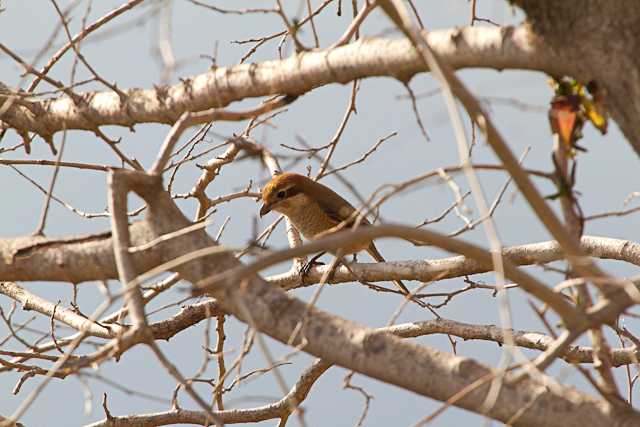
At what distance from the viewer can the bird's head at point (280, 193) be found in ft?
18.9

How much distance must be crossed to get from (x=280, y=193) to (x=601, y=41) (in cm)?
325

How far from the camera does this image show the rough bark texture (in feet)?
9.03

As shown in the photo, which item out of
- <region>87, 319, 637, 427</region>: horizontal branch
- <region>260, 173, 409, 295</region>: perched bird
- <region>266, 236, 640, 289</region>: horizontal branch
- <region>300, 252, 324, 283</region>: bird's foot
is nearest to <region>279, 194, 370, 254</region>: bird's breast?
<region>260, 173, 409, 295</region>: perched bird

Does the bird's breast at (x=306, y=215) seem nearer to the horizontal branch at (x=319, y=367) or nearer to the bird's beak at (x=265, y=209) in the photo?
the bird's beak at (x=265, y=209)

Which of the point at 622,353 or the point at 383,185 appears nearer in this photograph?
the point at 383,185

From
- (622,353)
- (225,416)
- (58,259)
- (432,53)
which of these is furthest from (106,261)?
(622,353)

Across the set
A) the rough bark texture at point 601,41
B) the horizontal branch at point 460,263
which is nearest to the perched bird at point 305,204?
the horizontal branch at point 460,263

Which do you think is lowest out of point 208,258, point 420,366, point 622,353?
point 622,353

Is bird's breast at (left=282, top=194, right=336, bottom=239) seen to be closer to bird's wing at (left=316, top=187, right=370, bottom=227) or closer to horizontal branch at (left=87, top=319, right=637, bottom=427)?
bird's wing at (left=316, top=187, right=370, bottom=227)

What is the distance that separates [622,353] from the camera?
4.75 metres

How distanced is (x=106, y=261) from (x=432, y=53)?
4.84 ft

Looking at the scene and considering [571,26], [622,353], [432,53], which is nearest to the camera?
[432,53]

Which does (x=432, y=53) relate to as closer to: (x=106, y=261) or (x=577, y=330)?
(x=577, y=330)

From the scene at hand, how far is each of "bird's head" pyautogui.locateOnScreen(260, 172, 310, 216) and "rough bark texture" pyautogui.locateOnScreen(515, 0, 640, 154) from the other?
3.13 meters
